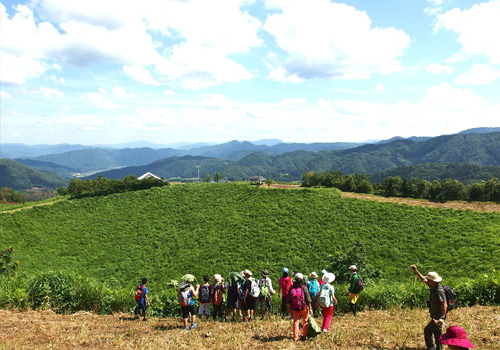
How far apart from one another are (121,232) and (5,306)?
27.1 meters

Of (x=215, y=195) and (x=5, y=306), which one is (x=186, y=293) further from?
(x=215, y=195)

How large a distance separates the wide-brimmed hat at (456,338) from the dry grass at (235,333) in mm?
3791

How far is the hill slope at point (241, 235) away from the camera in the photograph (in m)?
26.1

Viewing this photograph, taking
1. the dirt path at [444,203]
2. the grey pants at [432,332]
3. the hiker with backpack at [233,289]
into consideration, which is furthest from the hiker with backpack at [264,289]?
the dirt path at [444,203]

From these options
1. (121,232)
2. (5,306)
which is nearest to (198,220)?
(121,232)

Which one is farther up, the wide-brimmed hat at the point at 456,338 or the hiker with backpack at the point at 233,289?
the wide-brimmed hat at the point at 456,338

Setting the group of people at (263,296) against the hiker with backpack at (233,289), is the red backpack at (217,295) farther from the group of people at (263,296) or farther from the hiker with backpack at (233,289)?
the hiker with backpack at (233,289)

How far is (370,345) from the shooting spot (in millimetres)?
7375

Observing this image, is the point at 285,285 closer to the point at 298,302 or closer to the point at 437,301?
the point at 298,302

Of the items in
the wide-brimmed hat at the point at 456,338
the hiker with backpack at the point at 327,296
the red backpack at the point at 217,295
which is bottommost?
the red backpack at the point at 217,295

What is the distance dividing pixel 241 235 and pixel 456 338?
98.4 feet

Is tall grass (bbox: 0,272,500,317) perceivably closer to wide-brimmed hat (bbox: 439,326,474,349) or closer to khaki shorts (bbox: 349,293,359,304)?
khaki shorts (bbox: 349,293,359,304)

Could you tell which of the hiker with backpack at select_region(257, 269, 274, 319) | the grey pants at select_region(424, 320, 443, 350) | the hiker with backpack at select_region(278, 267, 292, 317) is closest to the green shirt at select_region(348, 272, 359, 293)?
the hiker with backpack at select_region(278, 267, 292, 317)

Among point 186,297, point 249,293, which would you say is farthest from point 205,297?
point 249,293
